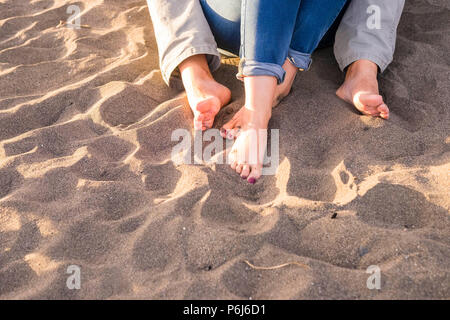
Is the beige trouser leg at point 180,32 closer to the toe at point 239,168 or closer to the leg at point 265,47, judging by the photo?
the leg at point 265,47

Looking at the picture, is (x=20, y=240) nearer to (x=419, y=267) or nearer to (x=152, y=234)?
(x=152, y=234)

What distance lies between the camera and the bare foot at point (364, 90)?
1847mm

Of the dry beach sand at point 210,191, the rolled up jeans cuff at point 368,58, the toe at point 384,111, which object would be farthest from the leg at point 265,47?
the toe at point 384,111

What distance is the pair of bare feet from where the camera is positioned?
1.75 meters

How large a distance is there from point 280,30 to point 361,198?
2.32ft

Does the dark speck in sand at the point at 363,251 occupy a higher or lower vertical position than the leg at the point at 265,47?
lower

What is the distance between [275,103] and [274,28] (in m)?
0.38

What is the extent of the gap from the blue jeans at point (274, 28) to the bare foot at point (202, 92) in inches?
7.2

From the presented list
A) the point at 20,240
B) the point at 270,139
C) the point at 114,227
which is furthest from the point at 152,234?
the point at 270,139

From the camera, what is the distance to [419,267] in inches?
49.6

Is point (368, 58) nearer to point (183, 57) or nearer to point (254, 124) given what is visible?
point (254, 124)

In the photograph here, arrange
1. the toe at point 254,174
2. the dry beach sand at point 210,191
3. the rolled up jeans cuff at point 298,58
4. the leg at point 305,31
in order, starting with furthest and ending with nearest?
the rolled up jeans cuff at point 298,58
the leg at point 305,31
the toe at point 254,174
the dry beach sand at point 210,191

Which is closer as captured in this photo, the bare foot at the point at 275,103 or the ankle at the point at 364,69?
the bare foot at the point at 275,103

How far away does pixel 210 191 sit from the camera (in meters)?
1.57
